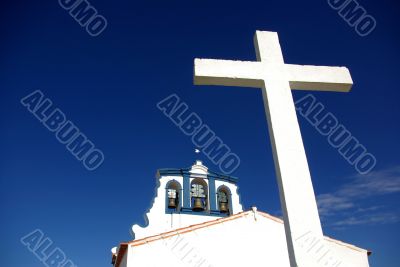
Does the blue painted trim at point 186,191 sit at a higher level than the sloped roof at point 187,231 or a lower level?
higher

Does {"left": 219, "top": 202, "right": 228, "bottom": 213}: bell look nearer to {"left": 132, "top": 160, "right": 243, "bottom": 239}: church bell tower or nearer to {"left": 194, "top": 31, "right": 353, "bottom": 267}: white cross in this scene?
{"left": 132, "top": 160, "right": 243, "bottom": 239}: church bell tower

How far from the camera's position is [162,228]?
988 cm

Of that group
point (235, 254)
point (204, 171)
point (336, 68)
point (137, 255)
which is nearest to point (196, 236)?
point (235, 254)

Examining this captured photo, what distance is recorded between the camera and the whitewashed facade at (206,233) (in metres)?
7.96

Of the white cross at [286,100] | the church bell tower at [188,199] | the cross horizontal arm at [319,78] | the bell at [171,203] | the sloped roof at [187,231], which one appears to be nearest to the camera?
the white cross at [286,100]

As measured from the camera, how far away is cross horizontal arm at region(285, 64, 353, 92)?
3.13 m

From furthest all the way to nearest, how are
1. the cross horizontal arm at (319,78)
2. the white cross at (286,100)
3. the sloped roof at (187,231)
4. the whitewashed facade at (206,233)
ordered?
the whitewashed facade at (206,233) < the sloped roof at (187,231) < the cross horizontal arm at (319,78) < the white cross at (286,100)

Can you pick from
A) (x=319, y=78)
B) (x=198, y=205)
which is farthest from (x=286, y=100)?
(x=198, y=205)

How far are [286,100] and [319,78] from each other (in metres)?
0.59

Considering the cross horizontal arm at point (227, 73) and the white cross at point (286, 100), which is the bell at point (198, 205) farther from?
the cross horizontal arm at point (227, 73)

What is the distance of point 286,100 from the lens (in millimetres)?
2900

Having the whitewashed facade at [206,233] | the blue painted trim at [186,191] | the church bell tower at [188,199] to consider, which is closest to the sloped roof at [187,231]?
the whitewashed facade at [206,233]

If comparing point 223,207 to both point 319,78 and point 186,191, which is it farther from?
point 319,78

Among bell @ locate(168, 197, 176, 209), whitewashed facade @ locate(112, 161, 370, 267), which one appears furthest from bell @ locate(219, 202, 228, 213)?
bell @ locate(168, 197, 176, 209)
